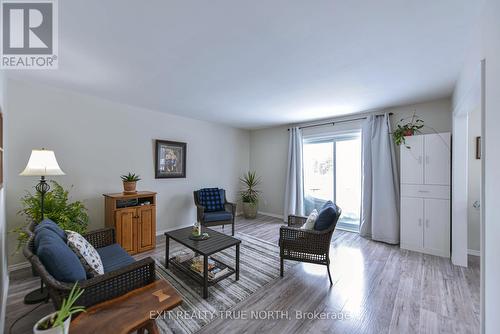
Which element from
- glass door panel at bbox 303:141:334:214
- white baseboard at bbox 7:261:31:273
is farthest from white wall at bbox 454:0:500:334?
white baseboard at bbox 7:261:31:273

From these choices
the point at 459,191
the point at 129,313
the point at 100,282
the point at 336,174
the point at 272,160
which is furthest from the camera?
the point at 272,160

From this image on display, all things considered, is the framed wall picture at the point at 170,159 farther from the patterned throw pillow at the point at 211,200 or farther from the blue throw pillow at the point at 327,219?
the blue throw pillow at the point at 327,219

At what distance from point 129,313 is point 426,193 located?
394cm

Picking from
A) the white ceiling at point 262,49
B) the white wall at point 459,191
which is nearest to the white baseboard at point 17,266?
the white ceiling at point 262,49

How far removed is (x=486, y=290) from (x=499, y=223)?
637 millimetres

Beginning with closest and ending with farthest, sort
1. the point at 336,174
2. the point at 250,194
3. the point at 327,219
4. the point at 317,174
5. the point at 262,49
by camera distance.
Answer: the point at 262,49 < the point at 327,219 < the point at 336,174 < the point at 317,174 < the point at 250,194

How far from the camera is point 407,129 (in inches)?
127

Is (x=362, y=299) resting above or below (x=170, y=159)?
below

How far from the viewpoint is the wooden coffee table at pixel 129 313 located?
1025 mm

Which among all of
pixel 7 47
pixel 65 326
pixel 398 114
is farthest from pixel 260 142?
pixel 65 326

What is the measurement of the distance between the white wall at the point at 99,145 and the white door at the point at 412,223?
12.6 ft

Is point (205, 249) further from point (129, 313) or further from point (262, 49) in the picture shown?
point (262, 49)

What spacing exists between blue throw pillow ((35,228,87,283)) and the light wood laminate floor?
1.05 m

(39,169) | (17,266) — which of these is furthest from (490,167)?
(17,266)
